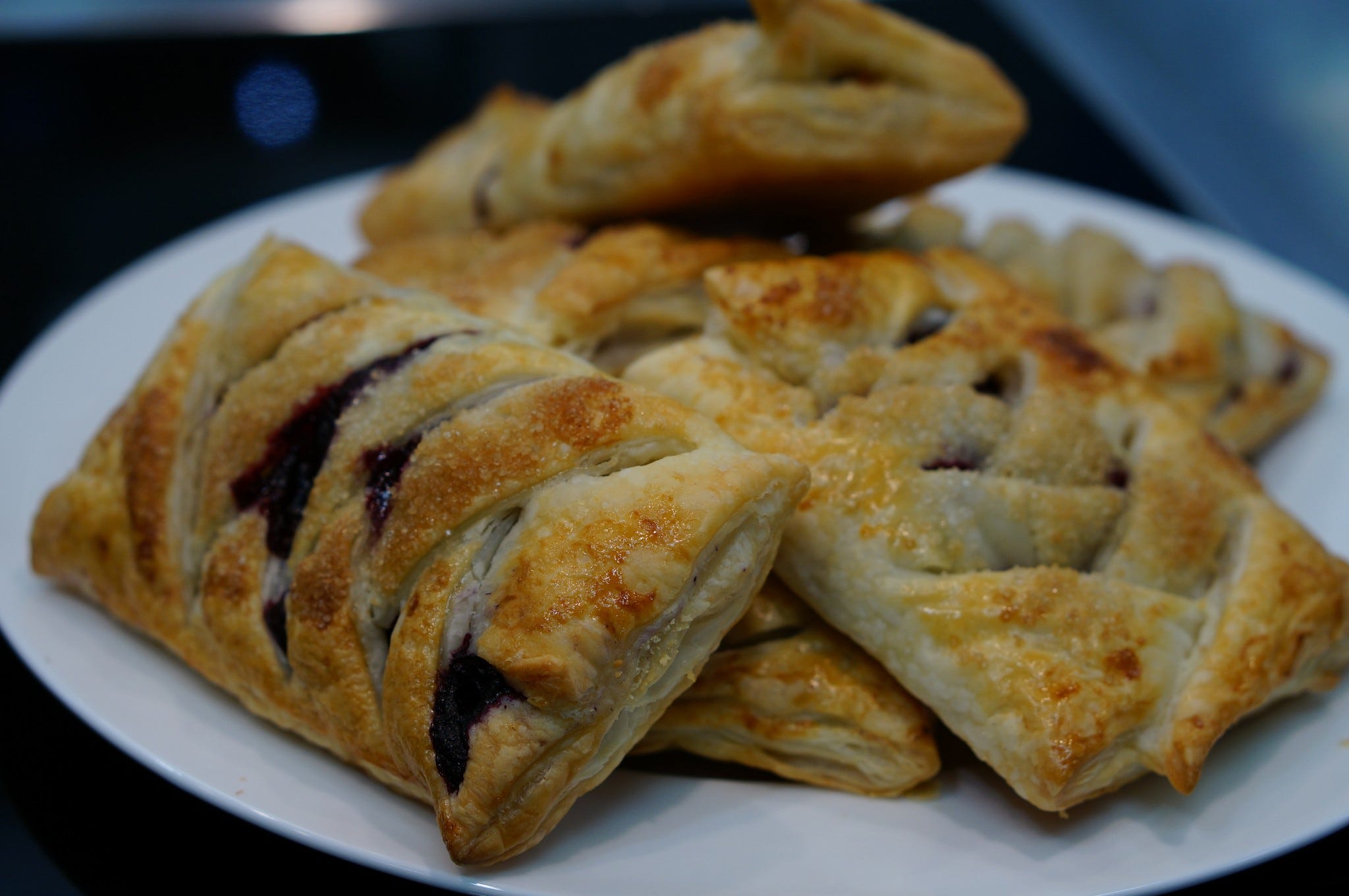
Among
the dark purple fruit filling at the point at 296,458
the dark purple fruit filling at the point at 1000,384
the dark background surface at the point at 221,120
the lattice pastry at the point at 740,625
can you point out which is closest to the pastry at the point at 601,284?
the lattice pastry at the point at 740,625

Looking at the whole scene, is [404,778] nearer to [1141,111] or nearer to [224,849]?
[224,849]

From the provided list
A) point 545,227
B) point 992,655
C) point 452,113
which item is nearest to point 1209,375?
point 992,655

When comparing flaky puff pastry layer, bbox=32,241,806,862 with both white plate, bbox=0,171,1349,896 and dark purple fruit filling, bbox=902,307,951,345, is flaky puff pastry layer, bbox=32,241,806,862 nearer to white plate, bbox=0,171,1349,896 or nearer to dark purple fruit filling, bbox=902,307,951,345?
white plate, bbox=0,171,1349,896

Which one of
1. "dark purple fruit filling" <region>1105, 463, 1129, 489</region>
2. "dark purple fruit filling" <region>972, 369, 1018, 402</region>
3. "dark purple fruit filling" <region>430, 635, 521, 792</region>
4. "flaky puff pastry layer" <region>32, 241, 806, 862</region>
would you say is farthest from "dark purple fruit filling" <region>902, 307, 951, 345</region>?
"dark purple fruit filling" <region>430, 635, 521, 792</region>

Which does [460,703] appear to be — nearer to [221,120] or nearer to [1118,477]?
[1118,477]

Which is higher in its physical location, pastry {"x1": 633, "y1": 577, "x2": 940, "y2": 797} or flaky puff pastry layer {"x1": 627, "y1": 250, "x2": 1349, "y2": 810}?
flaky puff pastry layer {"x1": 627, "y1": 250, "x2": 1349, "y2": 810}

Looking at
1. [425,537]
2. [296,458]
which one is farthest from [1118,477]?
[296,458]
